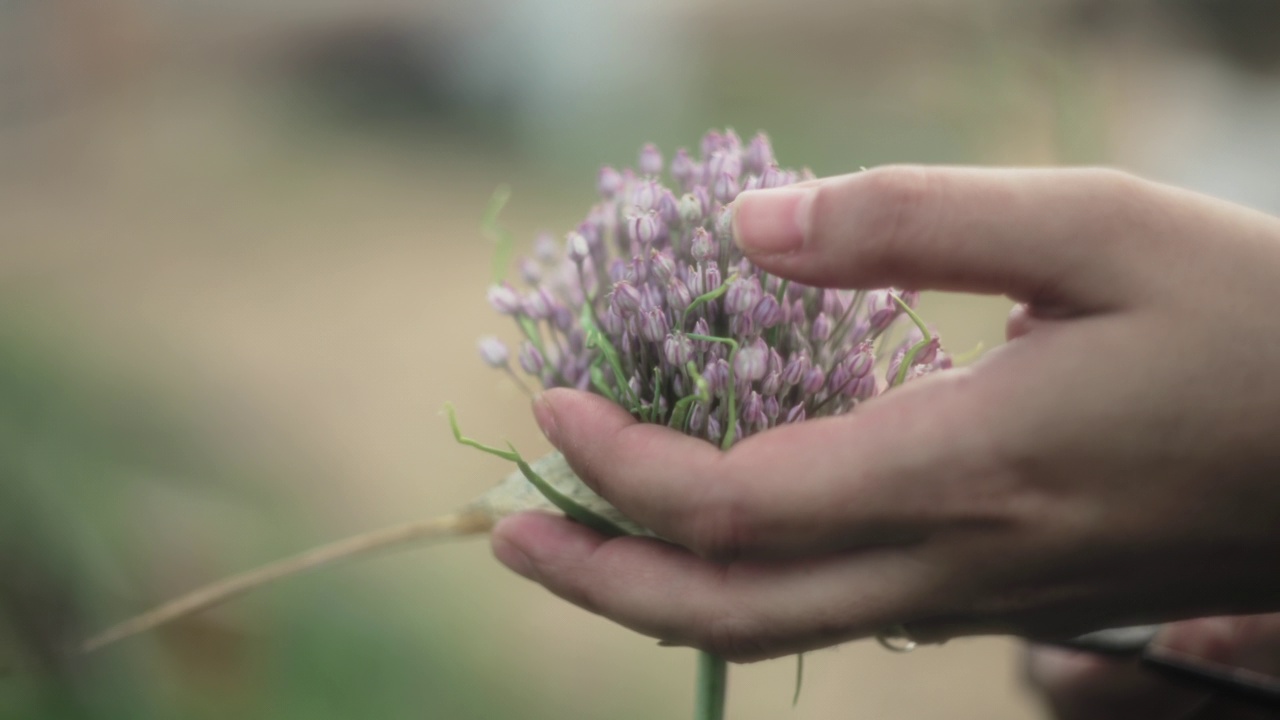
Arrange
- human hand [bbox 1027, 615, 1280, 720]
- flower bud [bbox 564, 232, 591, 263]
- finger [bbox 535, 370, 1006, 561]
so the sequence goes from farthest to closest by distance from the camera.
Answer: human hand [bbox 1027, 615, 1280, 720] → flower bud [bbox 564, 232, 591, 263] → finger [bbox 535, 370, 1006, 561]

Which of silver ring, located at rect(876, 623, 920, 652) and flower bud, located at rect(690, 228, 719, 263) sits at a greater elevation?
flower bud, located at rect(690, 228, 719, 263)

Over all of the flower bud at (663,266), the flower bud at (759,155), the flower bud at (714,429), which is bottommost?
the flower bud at (714,429)

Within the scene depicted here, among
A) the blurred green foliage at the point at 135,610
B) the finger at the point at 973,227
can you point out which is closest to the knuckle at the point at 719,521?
the finger at the point at 973,227

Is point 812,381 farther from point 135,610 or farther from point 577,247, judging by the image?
point 135,610

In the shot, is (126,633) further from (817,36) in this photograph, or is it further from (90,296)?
(817,36)

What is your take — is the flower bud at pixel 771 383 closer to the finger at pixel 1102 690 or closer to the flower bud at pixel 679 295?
the flower bud at pixel 679 295

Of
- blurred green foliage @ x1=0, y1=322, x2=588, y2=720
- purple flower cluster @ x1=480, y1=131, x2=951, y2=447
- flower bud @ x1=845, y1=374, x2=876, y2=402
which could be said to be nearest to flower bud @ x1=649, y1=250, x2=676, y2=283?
purple flower cluster @ x1=480, y1=131, x2=951, y2=447

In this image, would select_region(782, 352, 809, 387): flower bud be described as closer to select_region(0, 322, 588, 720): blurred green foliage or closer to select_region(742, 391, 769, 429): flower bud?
select_region(742, 391, 769, 429): flower bud
